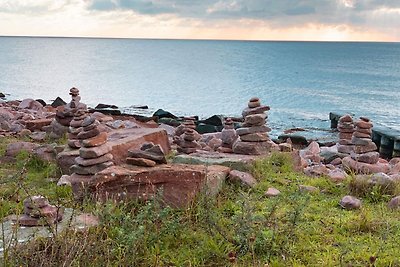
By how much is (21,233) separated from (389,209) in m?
4.64

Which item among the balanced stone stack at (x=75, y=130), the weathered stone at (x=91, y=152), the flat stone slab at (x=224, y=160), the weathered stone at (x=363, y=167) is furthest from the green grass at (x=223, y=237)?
the weathered stone at (x=363, y=167)

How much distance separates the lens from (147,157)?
7707 millimetres

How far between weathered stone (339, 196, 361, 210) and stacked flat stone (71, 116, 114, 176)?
132 inches

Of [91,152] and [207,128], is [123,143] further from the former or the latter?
[207,128]

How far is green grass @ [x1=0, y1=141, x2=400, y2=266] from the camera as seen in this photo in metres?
5.09

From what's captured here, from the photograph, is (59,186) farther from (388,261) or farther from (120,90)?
(120,90)

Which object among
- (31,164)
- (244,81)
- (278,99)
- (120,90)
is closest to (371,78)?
(244,81)

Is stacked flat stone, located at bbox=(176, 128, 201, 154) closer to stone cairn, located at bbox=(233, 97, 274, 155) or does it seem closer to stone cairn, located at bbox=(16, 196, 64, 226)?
stone cairn, located at bbox=(233, 97, 274, 155)

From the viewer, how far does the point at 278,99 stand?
47.5 metres

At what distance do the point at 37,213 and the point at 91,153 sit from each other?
2.16 meters

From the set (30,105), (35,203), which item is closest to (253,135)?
(35,203)

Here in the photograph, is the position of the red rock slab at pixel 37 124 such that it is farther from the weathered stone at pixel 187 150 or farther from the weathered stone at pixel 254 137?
the weathered stone at pixel 254 137

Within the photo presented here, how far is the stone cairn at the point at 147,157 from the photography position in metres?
7.54

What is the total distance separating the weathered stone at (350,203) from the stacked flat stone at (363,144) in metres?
4.13
